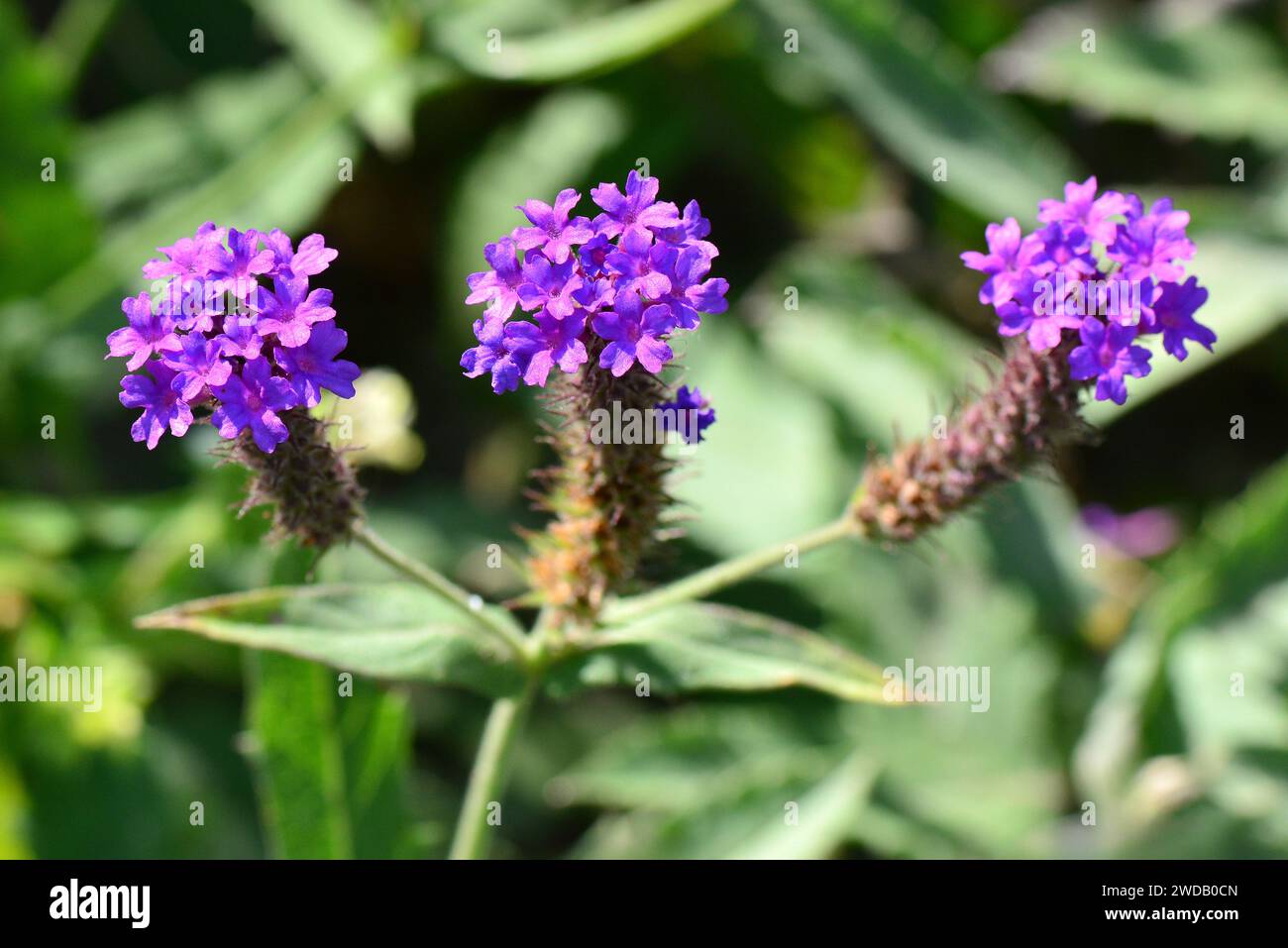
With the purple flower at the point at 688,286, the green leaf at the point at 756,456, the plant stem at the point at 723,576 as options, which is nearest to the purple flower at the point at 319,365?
the purple flower at the point at 688,286

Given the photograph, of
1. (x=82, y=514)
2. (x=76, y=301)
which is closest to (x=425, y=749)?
(x=82, y=514)

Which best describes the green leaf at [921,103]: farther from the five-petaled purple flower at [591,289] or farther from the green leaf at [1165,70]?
the five-petaled purple flower at [591,289]

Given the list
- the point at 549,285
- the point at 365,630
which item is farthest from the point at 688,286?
the point at 365,630

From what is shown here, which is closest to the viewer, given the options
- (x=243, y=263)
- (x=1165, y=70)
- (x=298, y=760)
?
(x=243, y=263)

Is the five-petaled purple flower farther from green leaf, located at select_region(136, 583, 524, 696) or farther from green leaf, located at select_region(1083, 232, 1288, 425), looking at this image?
green leaf, located at select_region(1083, 232, 1288, 425)

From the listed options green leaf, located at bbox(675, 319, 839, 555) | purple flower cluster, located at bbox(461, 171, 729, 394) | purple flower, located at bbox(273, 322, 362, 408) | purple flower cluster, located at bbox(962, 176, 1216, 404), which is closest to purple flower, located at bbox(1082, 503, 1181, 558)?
green leaf, located at bbox(675, 319, 839, 555)

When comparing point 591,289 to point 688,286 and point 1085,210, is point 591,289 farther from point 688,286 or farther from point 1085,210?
point 1085,210
